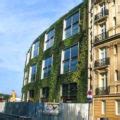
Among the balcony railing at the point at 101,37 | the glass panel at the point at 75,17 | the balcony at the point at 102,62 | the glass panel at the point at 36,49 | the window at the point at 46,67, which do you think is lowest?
the balcony at the point at 102,62

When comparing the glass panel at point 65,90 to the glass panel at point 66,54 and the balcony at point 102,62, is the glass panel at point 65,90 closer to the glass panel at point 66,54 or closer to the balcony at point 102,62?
the glass panel at point 66,54

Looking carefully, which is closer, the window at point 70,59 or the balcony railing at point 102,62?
the balcony railing at point 102,62

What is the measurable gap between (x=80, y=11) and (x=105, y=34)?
8.31 metres

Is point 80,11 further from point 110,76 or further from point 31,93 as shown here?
point 31,93

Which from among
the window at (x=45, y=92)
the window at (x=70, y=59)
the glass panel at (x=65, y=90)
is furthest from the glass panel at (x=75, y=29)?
Answer: the window at (x=45, y=92)

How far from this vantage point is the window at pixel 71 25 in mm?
47919

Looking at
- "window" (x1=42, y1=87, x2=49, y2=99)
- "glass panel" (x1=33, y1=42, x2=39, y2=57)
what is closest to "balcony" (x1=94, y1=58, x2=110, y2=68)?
"window" (x1=42, y1=87, x2=49, y2=99)

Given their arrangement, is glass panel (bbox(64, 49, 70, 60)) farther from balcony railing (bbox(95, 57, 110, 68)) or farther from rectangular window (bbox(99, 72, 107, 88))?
rectangular window (bbox(99, 72, 107, 88))

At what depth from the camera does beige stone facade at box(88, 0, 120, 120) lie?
3725 centimetres

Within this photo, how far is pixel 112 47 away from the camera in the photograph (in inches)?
1527

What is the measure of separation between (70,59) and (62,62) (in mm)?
2850

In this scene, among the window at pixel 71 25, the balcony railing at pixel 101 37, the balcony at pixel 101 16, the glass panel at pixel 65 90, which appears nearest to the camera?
the balcony railing at pixel 101 37

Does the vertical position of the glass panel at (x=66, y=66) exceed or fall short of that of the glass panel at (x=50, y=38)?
it falls short

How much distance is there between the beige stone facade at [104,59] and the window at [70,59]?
12.3 ft
